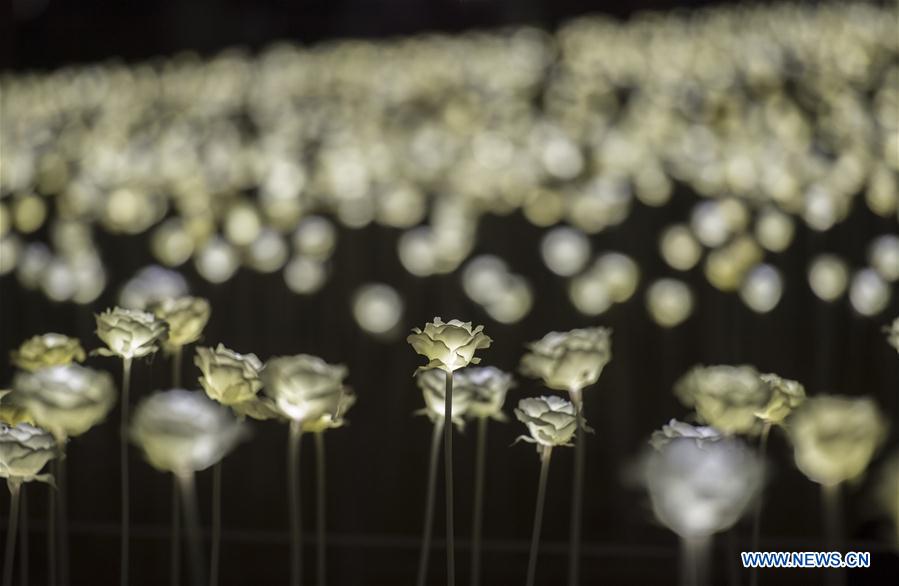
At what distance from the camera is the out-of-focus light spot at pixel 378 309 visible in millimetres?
2127

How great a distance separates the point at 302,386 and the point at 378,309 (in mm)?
1421

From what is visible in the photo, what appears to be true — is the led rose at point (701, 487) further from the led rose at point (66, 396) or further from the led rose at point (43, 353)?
the led rose at point (43, 353)

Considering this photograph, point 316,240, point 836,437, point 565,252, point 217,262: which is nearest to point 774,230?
point 565,252

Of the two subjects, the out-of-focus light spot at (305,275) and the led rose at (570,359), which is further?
the out-of-focus light spot at (305,275)

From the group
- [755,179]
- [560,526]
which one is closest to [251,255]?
[560,526]

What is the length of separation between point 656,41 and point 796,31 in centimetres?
53

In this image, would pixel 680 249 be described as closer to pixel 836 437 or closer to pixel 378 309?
pixel 378 309

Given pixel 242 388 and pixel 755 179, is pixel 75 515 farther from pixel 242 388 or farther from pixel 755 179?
pixel 755 179

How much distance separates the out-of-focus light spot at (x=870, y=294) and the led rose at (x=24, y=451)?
5.38 ft

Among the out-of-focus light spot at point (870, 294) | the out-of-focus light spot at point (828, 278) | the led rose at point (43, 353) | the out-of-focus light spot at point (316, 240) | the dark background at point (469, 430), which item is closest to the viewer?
the led rose at point (43, 353)

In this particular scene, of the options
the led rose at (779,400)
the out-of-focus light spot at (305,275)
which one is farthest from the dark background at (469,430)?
the led rose at (779,400)

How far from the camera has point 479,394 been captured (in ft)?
3.07

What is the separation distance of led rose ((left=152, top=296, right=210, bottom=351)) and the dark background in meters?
0.67

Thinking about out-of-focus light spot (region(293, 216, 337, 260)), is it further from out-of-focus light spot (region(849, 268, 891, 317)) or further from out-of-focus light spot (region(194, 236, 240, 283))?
out-of-focus light spot (region(849, 268, 891, 317))
